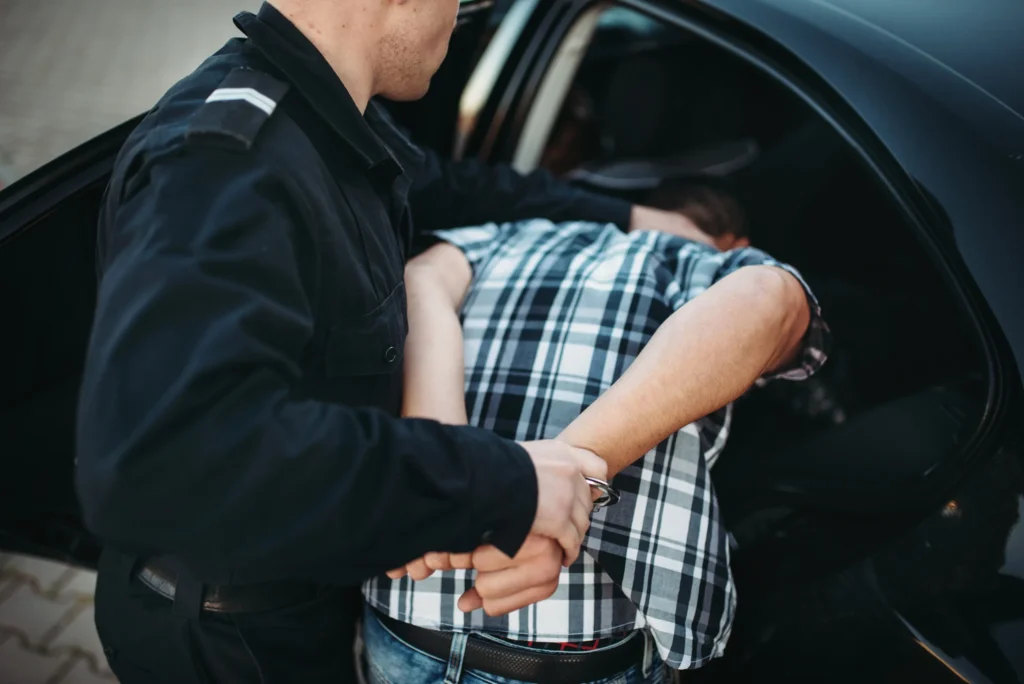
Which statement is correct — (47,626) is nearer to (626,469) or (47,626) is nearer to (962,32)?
(626,469)

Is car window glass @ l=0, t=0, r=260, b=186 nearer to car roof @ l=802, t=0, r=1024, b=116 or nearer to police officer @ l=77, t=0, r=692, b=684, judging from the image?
police officer @ l=77, t=0, r=692, b=684

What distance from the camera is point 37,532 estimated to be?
4.99 feet

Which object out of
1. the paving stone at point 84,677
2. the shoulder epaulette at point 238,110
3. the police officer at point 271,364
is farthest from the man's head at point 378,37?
the paving stone at point 84,677

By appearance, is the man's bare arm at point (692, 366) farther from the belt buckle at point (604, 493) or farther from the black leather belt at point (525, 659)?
the black leather belt at point (525, 659)

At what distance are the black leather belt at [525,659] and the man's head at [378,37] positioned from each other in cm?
77

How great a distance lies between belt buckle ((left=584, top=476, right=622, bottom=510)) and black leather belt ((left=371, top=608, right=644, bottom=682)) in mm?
223

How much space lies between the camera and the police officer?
2.34 feet

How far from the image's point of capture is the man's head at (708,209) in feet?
6.50

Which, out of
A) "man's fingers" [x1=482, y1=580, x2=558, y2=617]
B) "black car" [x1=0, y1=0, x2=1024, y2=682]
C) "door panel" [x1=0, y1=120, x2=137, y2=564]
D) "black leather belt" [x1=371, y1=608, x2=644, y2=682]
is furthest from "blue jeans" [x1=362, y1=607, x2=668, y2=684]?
"door panel" [x1=0, y1=120, x2=137, y2=564]

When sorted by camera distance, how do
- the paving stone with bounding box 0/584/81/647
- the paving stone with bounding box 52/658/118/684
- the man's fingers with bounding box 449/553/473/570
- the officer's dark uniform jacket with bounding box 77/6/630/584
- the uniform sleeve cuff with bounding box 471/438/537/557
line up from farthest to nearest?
1. the paving stone with bounding box 0/584/81/647
2. the paving stone with bounding box 52/658/118/684
3. the man's fingers with bounding box 449/553/473/570
4. the uniform sleeve cuff with bounding box 471/438/537/557
5. the officer's dark uniform jacket with bounding box 77/6/630/584

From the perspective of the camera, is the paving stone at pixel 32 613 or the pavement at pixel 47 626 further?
the paving stone at pixel 32 613

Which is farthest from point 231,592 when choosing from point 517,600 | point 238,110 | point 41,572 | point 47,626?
point 41,572

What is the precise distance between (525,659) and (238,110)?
2.62 feet

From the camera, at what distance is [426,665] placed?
1.11 m
